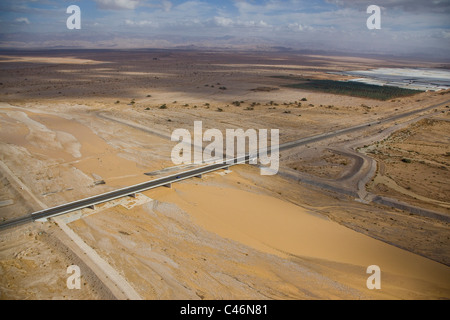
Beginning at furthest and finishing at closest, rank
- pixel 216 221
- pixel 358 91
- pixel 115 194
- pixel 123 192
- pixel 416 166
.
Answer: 1. pixel 358 91
2. pixel 416 166
3. pixel 123 192
4. pixel 115 194
5. pixel 216 221

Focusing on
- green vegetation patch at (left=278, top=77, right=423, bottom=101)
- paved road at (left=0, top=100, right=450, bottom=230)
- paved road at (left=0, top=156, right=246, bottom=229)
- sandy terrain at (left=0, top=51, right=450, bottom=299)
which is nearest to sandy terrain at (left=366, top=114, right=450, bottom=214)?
sandy terrain at (left=0, top=51, right=450, bottom=299)

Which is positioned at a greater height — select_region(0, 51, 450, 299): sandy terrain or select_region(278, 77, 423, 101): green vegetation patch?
select_region(278, 77, 423, 101): green vegetation patch

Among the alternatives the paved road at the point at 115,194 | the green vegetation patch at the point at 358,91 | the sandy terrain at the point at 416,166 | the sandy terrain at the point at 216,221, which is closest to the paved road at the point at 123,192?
the paved road at the point at 115,194

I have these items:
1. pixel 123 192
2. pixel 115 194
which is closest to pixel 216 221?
pixel 123 192

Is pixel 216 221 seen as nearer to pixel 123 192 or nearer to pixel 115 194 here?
pixel 123 192

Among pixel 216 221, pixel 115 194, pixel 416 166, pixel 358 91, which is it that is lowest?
pixel 216 221

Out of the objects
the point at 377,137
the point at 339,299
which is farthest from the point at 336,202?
the point at 377,137

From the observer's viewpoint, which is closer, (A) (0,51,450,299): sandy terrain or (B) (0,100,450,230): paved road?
(A) (0,51,450,299): sandy terrain

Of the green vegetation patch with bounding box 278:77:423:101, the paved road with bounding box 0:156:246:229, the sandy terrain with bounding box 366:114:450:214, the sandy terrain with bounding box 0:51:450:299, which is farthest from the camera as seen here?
the green vegetation patch with bounding box 278:77:423:101

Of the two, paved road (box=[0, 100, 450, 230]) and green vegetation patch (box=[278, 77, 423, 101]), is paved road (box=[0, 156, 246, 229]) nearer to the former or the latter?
paved road (box=[0, 100, 450, 230])
